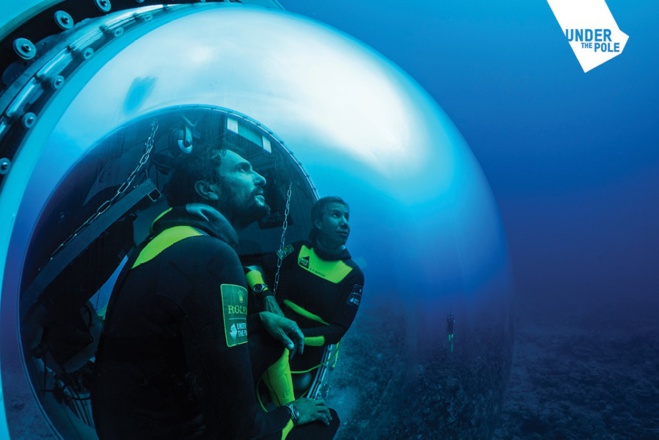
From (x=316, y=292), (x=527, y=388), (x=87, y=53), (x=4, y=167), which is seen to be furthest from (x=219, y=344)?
(x=527, y=388)

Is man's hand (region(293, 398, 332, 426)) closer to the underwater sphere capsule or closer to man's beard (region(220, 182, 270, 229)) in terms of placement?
the underwater sphere capsule

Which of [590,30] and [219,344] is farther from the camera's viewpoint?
[590,30]

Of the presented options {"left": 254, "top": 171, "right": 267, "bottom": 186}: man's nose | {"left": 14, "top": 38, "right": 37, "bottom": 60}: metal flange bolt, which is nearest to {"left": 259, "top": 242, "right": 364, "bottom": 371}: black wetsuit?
{"left": 254, "top": 171, "right": 267, "bottom": 186}: man's nose

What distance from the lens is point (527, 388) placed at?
8.41ft

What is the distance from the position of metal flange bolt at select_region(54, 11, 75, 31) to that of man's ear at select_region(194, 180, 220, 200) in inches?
15.0

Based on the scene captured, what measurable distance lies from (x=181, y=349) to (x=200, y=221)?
0.18 m

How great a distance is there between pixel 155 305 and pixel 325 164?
Answer: 0.34 meters

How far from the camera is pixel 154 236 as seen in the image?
0.72m

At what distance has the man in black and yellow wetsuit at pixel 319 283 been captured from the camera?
0.76 meters

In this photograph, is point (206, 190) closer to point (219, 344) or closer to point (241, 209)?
point (241, 209)

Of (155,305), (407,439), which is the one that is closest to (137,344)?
(155,305)

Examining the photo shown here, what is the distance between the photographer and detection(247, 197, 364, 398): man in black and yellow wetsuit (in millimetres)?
764

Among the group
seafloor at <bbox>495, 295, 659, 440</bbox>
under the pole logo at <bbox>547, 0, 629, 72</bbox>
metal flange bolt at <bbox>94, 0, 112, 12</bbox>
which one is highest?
under the pole logo at <bbox>547, 0, 629, 72</bbox>

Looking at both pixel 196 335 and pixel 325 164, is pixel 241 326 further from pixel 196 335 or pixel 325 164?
pixel 325 164
